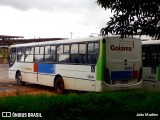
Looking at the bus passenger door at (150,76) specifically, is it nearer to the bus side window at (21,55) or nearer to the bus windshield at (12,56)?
the bus side window at (21,55)

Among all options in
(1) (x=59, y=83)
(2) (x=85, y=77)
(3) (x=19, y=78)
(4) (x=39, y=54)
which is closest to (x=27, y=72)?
(3) (x=19, y=78)

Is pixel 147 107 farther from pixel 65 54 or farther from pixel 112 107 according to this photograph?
pixel 65 54

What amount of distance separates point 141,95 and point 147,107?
4.83ft

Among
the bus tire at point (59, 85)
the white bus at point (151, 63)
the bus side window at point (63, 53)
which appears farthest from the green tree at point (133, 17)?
the bus tire at point (59, 85)

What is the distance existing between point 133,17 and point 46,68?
9.97 m

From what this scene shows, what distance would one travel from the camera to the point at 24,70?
771 inches

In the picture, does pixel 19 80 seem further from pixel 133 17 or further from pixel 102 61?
pixel 133 17

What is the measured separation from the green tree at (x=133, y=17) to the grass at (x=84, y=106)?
1814 mm

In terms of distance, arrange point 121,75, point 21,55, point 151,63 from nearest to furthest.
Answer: point 121,75
point 151,63
point 21,55

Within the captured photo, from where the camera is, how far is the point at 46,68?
1698 centimetres

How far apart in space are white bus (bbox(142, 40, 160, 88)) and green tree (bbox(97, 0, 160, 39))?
666cm

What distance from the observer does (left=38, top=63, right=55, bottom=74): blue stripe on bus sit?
16328 mm

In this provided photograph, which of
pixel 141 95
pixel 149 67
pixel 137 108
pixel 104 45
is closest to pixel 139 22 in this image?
pixel 137 108

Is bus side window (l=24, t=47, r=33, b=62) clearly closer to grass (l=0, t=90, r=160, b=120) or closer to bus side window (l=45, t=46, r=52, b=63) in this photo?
bus side window (l=45, t=46, r=52, b=63)
